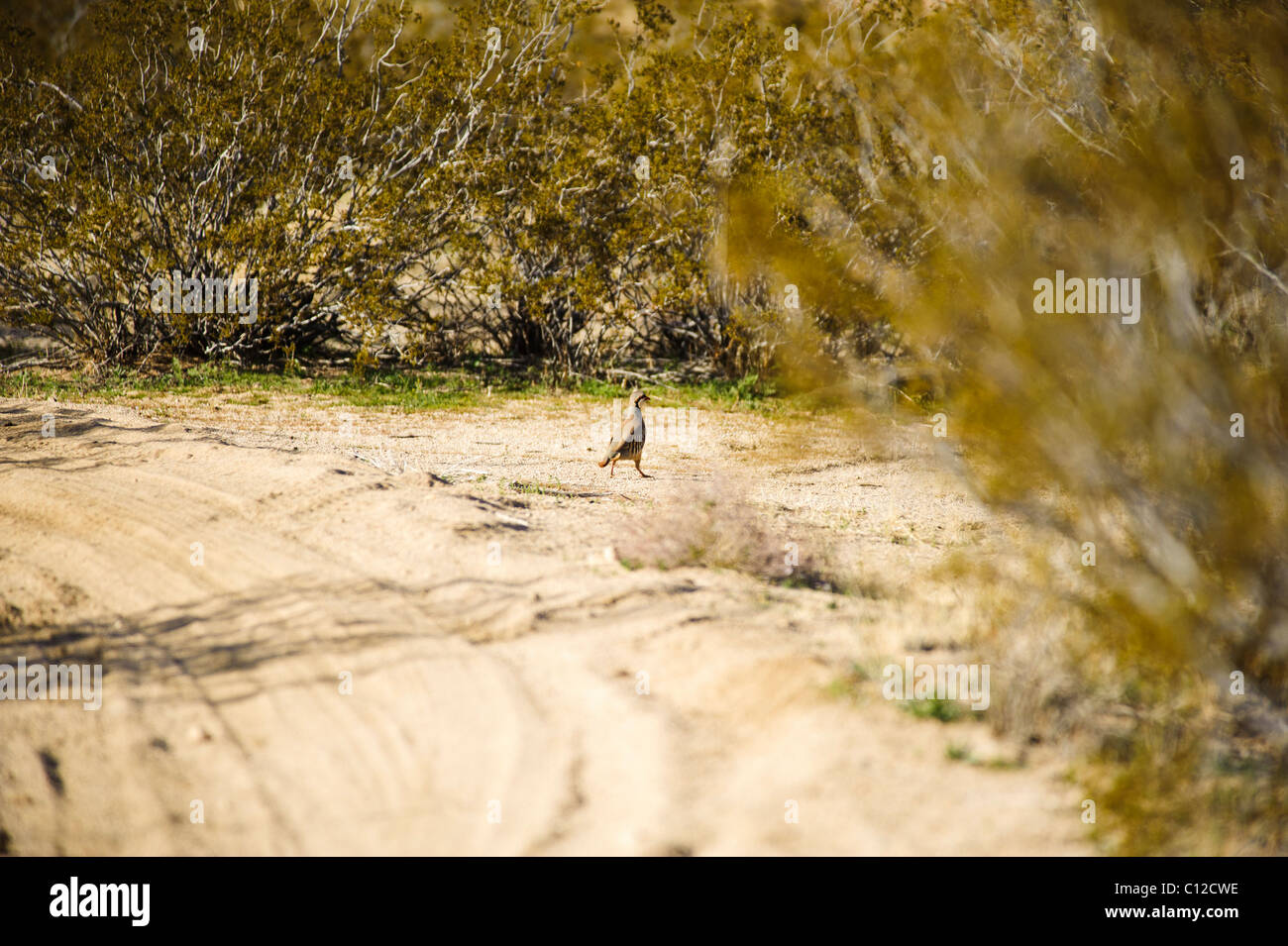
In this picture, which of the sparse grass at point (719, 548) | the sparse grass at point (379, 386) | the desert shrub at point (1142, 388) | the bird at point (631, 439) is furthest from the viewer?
the sparse grass at point (379, 386)

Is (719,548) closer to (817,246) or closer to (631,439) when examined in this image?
(817,246)

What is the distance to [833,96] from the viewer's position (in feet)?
47.1

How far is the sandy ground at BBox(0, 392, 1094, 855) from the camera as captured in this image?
3.78 metres

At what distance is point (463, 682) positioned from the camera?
470 centimetres

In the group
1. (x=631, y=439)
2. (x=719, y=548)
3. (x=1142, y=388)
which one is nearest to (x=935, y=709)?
(x=1142, y=388)

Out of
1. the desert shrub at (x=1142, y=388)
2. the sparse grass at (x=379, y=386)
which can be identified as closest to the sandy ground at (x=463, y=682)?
the desert shrub at (x=1142, y=388)

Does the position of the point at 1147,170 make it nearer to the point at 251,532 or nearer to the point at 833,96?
the point at 251,532

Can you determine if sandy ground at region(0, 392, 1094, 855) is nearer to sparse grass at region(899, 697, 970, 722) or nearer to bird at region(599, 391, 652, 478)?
sparse grass at region(899, 697, 970, 722)

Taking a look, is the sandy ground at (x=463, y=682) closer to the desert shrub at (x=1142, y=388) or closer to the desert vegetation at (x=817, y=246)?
the desert shrub at (x=1142, y=388)

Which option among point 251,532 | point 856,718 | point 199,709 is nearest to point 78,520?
point 251,532

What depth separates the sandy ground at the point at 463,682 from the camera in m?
3.78

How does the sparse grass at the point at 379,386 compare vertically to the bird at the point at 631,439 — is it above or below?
above

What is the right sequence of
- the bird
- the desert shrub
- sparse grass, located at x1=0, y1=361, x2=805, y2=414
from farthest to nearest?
sparse grass, located at x1=0, y1=361, x2=805, y2=414
the bird
the desert shrub

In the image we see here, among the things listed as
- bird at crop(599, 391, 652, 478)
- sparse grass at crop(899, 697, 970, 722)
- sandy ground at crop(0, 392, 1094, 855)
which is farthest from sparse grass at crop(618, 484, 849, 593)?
bird at crop(599, 391, 652, 478)
